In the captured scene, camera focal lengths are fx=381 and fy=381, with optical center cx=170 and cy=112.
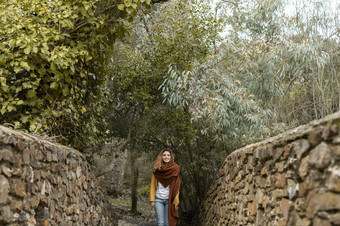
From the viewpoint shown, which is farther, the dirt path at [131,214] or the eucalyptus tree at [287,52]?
the dirt path at [131,214]

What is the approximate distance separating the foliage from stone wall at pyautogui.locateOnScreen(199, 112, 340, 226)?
304 centimetres

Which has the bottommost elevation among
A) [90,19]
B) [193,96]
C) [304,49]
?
[193,96]

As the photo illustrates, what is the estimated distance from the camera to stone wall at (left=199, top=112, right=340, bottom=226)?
2246 millimetres

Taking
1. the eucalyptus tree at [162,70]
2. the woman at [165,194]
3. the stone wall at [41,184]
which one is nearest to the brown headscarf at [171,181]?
the woman at [165,194]

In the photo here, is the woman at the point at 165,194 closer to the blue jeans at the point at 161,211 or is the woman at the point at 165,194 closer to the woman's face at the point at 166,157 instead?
the blue jeans at the point at 161,211

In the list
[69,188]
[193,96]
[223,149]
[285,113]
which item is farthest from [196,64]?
[285,113]

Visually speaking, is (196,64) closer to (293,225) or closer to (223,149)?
(223,149)

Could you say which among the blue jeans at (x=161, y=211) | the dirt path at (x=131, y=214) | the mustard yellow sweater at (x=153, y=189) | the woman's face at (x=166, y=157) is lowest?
the dirt path at (x=131, y=214)

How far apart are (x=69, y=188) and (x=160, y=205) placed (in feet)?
7.61

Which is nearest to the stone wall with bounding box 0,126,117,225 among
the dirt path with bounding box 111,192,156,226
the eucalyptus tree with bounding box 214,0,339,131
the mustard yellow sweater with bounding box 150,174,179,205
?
the mustard yellow sweater with bounding box 150,174,179,205

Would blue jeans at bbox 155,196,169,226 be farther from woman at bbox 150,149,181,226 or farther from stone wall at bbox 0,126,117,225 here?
stone wall at bbox 0,126,117,225

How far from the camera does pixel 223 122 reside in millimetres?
8641

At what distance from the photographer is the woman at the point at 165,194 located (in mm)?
7007

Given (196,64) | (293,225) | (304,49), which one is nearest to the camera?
(293,225)
